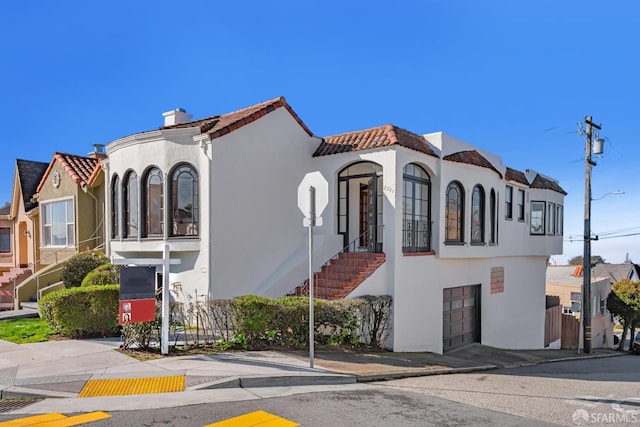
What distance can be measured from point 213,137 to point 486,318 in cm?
1181

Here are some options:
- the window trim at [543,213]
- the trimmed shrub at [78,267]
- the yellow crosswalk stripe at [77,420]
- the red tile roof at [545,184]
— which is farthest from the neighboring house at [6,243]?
the red tile roof at [545,184]

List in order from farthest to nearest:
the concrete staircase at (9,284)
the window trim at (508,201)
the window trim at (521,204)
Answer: the window trim at (521,204), the window trim at (508,201), the concrete staircase at (9,284)

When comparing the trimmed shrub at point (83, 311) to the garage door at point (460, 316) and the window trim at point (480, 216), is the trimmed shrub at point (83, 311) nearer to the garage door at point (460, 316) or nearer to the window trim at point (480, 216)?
the garage door at point (460, 316)

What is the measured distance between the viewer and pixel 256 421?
497 centimetres

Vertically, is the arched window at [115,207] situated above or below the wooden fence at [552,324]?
above

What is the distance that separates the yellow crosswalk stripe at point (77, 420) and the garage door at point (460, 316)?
10756 mm

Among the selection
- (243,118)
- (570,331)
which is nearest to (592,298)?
(570,331)

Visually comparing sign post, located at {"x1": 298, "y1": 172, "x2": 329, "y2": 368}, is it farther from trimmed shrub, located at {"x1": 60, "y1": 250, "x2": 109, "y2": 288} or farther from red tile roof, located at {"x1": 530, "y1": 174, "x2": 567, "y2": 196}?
red tile roof, located at {"x1": 530, "y1": 174, "x2": 567, "y2": 196}

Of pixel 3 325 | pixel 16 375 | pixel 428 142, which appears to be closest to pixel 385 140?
pixel 428 142

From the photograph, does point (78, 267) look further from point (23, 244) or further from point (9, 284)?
point (23, 244)

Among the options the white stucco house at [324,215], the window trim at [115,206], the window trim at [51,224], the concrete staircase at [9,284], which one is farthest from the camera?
the window trim at [51,224]

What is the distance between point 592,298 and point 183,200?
28.6 metres

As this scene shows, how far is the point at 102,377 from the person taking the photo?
21.1ft

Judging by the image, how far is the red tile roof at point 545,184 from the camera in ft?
67.2
